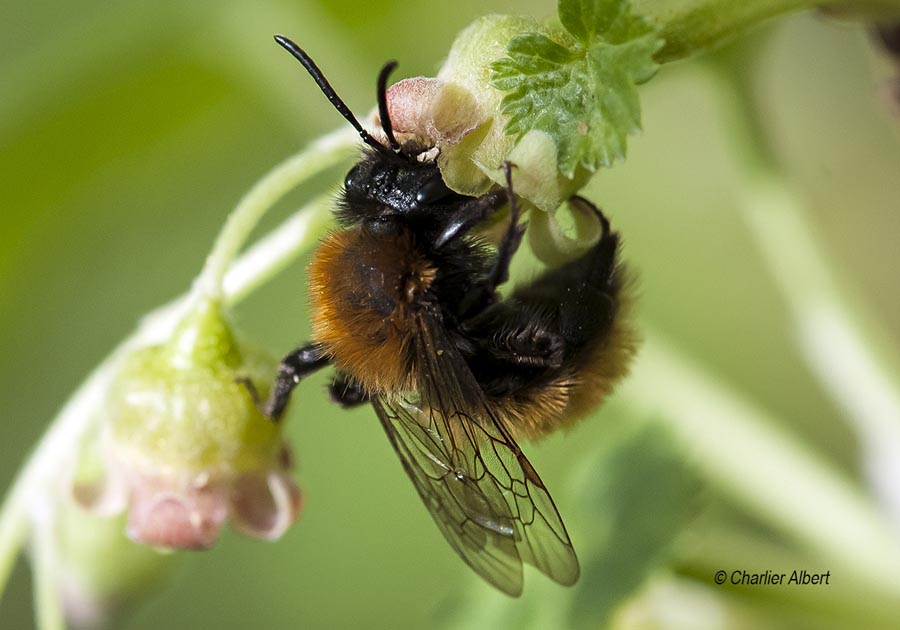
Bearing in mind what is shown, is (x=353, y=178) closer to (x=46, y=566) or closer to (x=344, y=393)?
(x=344, y=393)

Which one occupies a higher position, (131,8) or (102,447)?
(131,8)

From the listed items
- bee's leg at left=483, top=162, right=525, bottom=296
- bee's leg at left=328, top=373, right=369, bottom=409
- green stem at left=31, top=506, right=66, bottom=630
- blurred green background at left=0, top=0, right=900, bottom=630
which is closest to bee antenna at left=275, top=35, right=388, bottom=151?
bee's leg at left=483, top=162, right=525, bottom=296

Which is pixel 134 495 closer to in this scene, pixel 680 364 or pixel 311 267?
pixel 311 267

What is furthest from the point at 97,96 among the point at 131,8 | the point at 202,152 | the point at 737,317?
the point at 737,317

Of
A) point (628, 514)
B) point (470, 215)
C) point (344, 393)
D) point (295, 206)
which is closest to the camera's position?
point (470, 215)

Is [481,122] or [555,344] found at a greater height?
[481,122]

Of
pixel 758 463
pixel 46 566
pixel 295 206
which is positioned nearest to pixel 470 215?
pixel 46 566
